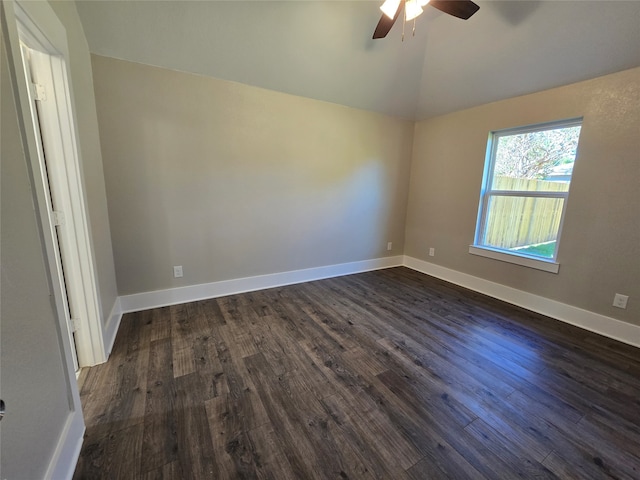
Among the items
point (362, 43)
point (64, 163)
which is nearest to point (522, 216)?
point (362, 43)

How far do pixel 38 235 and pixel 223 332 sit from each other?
5.09 ft

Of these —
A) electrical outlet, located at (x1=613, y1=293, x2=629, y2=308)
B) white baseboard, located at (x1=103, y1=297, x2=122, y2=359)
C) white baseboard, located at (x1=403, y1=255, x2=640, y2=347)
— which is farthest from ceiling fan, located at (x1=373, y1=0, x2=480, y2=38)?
white baseboard, located at (x1=103, y1=297, x2=122, y2=359)

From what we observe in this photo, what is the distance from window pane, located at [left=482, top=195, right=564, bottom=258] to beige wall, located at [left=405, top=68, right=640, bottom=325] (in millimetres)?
141

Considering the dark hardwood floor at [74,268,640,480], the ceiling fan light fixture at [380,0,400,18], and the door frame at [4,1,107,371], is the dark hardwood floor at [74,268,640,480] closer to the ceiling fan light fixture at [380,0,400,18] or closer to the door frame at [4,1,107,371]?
the door frame at [4,1,107,371]

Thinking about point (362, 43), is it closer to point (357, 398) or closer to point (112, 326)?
point (357, 398)

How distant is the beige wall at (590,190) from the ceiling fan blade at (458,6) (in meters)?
1.50

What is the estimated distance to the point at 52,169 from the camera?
60.7 inches

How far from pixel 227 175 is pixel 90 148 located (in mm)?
1161

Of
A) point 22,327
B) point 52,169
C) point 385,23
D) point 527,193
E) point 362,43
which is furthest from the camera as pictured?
point 527,193

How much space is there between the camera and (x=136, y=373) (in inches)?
69.6

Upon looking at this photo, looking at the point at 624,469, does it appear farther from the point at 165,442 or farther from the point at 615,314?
the point at 165,442

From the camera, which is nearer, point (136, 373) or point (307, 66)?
point (136, 373)

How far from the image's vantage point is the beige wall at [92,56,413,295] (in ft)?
7.92

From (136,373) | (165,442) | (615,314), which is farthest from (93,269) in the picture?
(615,314)
